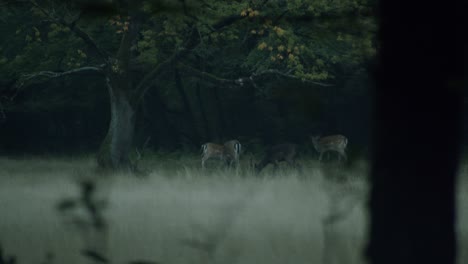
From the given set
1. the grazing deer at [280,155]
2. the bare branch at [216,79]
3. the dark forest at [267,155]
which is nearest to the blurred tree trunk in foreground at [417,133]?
the dark forest at [267,155]

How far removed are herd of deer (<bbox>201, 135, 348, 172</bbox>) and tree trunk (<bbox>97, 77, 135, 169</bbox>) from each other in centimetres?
234

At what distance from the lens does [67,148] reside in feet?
98.3

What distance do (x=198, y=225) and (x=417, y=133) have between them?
5.08 metres

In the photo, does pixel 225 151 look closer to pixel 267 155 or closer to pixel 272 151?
pixel 272 151

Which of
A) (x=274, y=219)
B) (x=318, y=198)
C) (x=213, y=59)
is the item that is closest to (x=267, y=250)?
(x=274, y=219)

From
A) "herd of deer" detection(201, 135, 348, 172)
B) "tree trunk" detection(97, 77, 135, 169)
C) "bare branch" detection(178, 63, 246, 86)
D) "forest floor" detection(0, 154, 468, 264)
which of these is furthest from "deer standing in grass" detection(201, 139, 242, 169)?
"forest floor" detection(0, 154, 468, 264)

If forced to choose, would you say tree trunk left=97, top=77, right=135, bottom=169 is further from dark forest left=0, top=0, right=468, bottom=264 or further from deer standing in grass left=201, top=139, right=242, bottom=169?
deer standing in grass left=201, top=139, right=242, bottom=169

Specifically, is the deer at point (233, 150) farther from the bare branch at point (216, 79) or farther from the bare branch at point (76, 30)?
the bare branch at point (76, 30)

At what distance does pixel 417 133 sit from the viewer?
95.9 inches

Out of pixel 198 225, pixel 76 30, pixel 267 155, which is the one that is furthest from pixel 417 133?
pixel 267 155

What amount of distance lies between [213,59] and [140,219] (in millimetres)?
18087

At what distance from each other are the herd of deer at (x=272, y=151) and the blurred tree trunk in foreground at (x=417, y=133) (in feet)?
55.8

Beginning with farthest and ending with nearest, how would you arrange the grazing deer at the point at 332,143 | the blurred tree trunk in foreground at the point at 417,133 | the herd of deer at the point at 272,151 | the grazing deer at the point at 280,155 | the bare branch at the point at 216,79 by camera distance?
the grazing deer at the point at 332,143, the herd of deer at the point at 272,151, the grazing deer at the point at 280,155, the bare branch at the point at 216,79, the blurred tree trunk in foreground at the point at 417,133

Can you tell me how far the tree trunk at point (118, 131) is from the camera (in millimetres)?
20188
